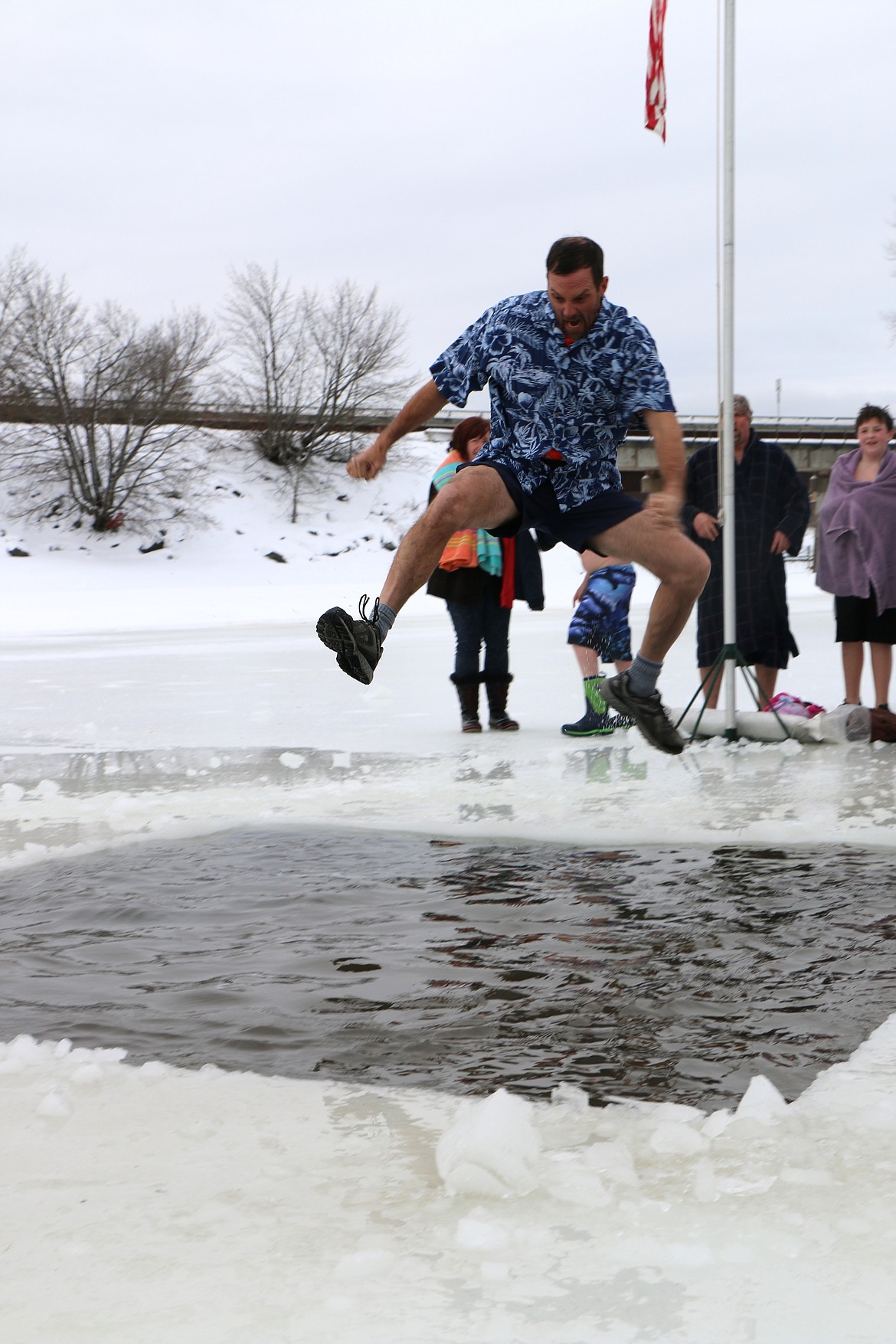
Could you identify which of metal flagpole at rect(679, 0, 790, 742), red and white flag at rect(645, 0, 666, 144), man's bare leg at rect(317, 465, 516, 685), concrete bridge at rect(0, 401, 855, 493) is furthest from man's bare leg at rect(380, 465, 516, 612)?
Answer: concrete bridge at rect(0, 401, 855, 493)

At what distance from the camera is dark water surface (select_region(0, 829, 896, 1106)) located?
6.80ft

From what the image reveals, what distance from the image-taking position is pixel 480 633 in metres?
6.54

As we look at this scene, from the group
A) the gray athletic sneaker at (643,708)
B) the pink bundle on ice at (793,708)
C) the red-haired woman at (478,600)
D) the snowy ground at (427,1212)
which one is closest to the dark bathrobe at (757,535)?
the pink bundle on ice at (793,708)

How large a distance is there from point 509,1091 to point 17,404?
30.4m

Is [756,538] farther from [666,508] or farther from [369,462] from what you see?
[369,462]

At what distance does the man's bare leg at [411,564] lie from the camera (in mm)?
3809

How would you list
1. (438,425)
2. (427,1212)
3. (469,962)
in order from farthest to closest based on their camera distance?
(438,425)
(469,962)
(427,1212)

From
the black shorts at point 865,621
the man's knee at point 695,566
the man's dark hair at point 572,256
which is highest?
the man's dark hair at point 572,256

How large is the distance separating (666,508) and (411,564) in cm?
81

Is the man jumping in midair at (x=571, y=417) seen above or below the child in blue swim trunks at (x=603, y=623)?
above

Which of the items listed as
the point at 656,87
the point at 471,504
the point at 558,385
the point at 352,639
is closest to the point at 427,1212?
the point at 352,639

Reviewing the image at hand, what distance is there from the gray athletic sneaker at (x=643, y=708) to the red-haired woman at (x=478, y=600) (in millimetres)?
1935

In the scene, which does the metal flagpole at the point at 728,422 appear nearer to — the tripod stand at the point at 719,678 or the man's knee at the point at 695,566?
the tripod stand at the point at 719,678

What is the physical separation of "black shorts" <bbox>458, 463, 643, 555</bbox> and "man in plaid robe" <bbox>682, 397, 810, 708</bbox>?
86.1 inches
